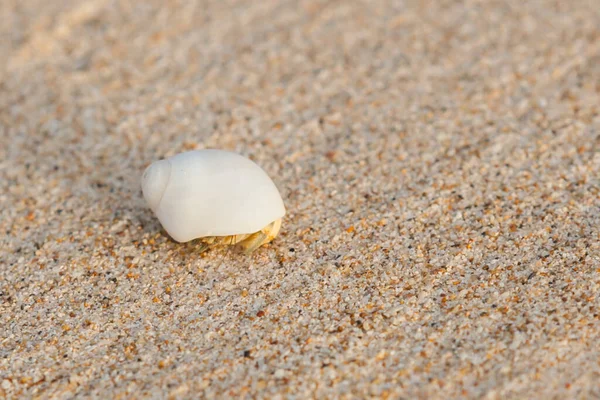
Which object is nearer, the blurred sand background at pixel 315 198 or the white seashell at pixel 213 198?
the blurred sand background at pixel 315 198

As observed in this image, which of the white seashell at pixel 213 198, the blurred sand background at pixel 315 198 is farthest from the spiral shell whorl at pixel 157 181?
the blurred sand background at pixel 315 198

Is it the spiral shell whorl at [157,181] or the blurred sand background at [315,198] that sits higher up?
the spiral shell whorl at [157,181]

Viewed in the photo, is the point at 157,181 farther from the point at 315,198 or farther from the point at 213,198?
the point at 315,198

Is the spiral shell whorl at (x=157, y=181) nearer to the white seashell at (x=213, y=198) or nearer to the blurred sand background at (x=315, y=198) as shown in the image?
the white seashell at (x=213, y=198)

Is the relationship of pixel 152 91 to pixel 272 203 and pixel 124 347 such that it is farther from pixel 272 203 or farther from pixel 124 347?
pixel 124 347

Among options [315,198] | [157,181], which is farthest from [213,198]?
[315,198]

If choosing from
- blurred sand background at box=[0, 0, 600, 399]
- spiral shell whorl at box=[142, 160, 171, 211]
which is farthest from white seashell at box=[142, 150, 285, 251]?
blurred sand background at box=[0, 0, 600, 399]
